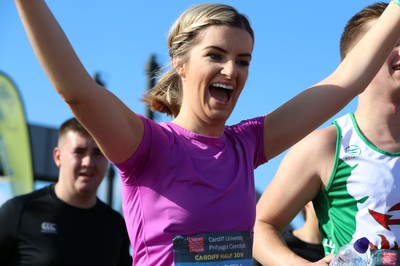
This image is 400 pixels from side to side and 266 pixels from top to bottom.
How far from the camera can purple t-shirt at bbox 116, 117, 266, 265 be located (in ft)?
11.1

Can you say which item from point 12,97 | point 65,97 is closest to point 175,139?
point 65,97

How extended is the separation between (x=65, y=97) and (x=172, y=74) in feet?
2.72

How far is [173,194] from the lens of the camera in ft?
11.2

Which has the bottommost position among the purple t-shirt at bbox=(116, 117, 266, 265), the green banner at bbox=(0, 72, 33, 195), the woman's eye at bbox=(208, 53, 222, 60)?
the purple t-shirt at bbox=(116, 117, 266, 265)

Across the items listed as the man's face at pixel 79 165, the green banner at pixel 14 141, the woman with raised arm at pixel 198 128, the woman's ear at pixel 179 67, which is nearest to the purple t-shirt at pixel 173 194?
the woman with raised arm at pixel 198 128

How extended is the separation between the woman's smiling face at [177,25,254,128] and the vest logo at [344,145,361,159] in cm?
107

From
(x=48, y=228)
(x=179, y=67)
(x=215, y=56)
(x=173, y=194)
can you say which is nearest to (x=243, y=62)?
(x=215, y=56)

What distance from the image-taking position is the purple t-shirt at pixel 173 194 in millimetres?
3373

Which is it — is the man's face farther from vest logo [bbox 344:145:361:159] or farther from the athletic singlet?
vest logo [bbox 344:145:361:159]

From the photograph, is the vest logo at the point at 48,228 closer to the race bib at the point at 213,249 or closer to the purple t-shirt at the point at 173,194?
the purple t-shirt at the point at 173,194

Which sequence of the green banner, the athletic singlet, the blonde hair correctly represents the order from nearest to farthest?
the blonde hair, the athletic singlet, the green banner

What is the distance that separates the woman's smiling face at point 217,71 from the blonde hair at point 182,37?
0.04 metres

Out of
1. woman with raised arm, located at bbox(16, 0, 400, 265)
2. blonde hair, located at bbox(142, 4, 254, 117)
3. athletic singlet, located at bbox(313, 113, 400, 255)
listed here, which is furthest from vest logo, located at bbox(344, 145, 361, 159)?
blonde hair, located at bbox(142, 4, 254, 117)

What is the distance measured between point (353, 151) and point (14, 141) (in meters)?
11.2
